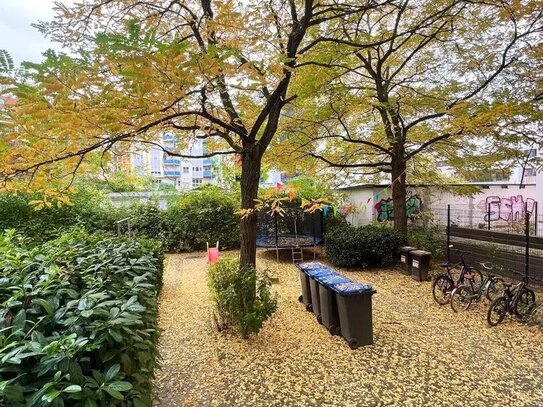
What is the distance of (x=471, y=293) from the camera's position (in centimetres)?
458

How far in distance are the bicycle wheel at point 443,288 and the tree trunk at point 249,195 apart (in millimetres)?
2843

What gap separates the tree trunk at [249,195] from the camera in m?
3.77

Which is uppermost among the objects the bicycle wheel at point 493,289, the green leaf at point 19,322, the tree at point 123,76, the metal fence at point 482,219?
the tree at point 123,76

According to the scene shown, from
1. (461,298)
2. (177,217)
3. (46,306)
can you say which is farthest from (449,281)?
(177,217)

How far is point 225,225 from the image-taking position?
30.7ft

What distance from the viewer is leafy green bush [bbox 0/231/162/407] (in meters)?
0.94

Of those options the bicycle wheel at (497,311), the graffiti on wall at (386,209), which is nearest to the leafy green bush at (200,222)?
the graffiti on wall at (386,209)

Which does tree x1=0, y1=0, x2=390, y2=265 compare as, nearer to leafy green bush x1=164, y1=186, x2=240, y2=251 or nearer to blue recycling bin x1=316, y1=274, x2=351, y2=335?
blue recycling bin x1=316, y1=274, x2=351, y2=335

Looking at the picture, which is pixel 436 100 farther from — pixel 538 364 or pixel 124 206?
pixel 124 206

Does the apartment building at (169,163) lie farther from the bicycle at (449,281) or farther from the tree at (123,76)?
the bicycle at (449,281)

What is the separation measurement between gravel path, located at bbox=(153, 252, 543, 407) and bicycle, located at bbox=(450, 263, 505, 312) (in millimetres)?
154

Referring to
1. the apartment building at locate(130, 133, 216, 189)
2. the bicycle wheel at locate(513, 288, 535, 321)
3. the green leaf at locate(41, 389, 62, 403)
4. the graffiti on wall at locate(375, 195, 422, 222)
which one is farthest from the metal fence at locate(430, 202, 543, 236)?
the green leaf at locate(41, 389, 62, 403)

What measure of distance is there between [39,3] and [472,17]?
18.1 ft

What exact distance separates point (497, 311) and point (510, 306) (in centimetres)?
16
